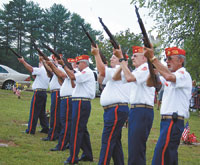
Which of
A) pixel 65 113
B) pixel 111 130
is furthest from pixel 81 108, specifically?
pixel 111 130

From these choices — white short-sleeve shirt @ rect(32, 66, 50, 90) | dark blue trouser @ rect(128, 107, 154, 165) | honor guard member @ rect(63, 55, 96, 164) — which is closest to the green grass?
honor guard member @ rect(63, 55, 96, 164)

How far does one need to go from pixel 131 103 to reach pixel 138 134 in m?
0.50

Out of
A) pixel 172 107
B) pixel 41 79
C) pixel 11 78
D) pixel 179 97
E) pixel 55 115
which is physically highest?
pixel 11 78

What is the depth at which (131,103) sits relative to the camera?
4.93 metres

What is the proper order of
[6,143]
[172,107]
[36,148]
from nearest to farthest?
[172,107] → [36,148] → [6,143]

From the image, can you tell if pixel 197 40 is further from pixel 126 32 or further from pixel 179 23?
pixel 126 32

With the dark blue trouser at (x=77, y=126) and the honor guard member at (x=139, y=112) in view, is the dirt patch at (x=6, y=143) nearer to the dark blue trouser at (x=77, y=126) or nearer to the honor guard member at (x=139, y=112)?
the dark blue trouser at (x=77, y=126)

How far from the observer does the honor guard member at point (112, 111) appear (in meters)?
5.22

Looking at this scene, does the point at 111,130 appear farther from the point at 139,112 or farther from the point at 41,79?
the point at 41,79

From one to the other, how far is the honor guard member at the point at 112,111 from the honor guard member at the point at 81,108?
1.01 meters

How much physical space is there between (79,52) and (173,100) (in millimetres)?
52964

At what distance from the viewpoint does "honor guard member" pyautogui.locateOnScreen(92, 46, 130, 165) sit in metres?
5.22

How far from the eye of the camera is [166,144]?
4098mm

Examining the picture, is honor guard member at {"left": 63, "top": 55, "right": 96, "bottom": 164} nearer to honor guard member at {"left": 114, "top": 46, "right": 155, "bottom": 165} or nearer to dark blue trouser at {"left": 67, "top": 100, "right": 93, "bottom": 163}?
dark blue trouser at {"left": 67, "top": 100, "right": 93, "bottom": 163}
